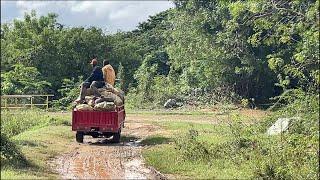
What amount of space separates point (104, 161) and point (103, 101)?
3.91m

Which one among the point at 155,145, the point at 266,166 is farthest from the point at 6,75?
the point at 266,166

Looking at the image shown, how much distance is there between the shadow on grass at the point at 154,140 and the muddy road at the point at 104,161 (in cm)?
24

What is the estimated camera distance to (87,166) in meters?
14.0

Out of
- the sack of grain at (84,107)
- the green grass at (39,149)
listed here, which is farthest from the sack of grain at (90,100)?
the green grass at (39,149)

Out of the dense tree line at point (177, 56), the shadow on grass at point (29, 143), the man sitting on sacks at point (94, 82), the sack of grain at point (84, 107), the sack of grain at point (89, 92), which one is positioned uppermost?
the dense tree line at point (177, 56)

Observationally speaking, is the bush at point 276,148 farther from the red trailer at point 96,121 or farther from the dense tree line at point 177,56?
the dense tree line at point 177,56

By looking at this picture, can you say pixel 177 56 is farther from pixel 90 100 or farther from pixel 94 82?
pixel 90 100

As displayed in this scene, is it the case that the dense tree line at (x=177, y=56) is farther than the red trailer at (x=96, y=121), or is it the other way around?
the dense tree line at (x=177, y=56)

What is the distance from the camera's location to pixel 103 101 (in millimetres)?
18344

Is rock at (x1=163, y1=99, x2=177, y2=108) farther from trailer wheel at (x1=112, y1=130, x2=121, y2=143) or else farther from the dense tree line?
trailer wheel at (x1=112, y1=130, x2=121, y2=143)

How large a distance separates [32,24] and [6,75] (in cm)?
870

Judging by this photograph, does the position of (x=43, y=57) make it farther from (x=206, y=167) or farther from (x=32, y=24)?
(x=206, y=167)

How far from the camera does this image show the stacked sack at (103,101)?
59.2 feet

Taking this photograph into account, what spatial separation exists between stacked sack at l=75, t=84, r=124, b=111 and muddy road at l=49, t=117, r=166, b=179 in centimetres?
122
